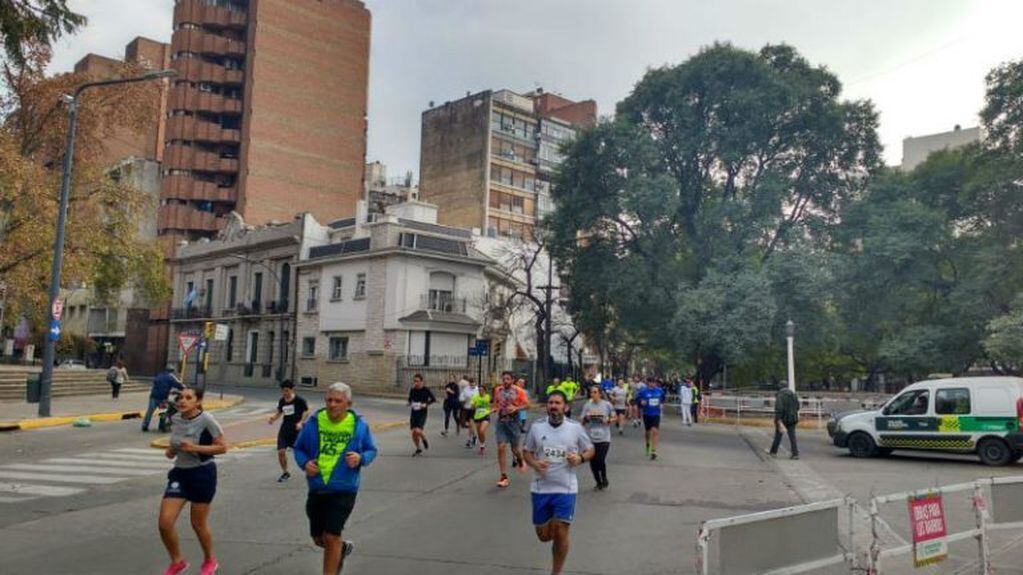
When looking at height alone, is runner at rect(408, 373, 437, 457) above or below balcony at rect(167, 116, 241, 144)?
below

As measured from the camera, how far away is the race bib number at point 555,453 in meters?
6.69

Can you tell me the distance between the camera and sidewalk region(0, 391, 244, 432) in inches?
762

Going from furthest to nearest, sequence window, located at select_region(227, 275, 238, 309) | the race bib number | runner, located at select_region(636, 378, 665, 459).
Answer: window, located at select_region(227, 275, 238, 309) < runner, located at select_region(636, 378, 665, 459) < the race bib number

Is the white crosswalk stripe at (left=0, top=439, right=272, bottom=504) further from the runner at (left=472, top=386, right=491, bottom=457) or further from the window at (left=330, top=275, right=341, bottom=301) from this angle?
the window at (left=330, top=275, right=341, bottom=301)

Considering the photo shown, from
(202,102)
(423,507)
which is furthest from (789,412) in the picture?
(202,102)

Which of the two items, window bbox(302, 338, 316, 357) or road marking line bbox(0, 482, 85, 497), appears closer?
road marking line bbox(0, 482, 85, 497)

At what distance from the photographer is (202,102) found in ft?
204

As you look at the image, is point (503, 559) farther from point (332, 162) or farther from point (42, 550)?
point (332, 162)

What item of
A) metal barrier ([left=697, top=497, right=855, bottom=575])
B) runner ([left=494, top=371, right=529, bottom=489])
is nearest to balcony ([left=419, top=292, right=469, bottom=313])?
runner ([left=494, top=371, right=529, bottom=489])

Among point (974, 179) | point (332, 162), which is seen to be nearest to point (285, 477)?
point (974, 179)

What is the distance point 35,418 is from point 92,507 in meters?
12.3

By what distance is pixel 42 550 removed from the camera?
24.4 feet

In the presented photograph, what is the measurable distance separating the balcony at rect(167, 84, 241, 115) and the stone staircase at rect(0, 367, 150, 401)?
3403 cm

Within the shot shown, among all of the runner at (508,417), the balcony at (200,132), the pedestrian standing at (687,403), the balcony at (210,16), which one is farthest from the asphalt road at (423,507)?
the balcony at (210,16)
